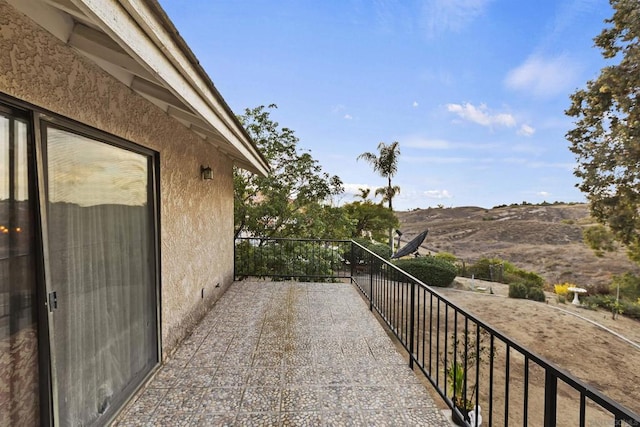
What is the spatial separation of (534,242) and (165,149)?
2832cm

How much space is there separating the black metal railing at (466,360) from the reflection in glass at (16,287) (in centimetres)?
228

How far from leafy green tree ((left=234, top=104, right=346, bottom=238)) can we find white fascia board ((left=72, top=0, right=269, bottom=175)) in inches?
294

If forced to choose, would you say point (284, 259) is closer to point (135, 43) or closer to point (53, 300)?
point (53, 300)

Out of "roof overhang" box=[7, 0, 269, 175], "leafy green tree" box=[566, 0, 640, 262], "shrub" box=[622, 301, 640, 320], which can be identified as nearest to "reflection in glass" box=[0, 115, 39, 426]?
"roof overhang" box=[7, 0, 269, 175]

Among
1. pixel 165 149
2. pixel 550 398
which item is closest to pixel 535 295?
pixel 550 398

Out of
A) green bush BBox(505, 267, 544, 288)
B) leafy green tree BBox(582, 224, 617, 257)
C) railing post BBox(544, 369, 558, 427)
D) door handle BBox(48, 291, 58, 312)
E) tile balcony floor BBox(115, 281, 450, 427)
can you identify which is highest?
door handle BBox(48, 291, 58, 312)

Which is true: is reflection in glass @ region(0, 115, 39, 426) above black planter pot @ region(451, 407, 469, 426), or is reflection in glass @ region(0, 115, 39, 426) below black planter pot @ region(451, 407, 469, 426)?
above

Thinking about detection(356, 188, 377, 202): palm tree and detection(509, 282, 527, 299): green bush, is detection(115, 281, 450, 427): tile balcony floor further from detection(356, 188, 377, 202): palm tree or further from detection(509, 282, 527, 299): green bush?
detection(356, 188, 377, 202): palm tree

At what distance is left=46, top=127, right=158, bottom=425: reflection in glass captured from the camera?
1769mm

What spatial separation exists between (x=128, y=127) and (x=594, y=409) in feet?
22.2

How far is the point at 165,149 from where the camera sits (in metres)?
3.17

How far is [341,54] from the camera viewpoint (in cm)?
1137

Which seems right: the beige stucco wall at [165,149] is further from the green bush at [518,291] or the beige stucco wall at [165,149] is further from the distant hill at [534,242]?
the distant hill at [534,242]

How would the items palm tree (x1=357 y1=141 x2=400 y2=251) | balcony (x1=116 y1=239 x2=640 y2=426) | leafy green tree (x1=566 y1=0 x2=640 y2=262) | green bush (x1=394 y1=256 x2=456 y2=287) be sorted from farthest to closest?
palm tree (x1=357 y1=141 x2=400 y2=251) < green bush (x1=394 y1=256 x2=456 y2=287) < leafy green tree (x1=566 y1=0 x2=640 y2=262) < balcony (x1=116 y1=239 x2=640 y2=426)
